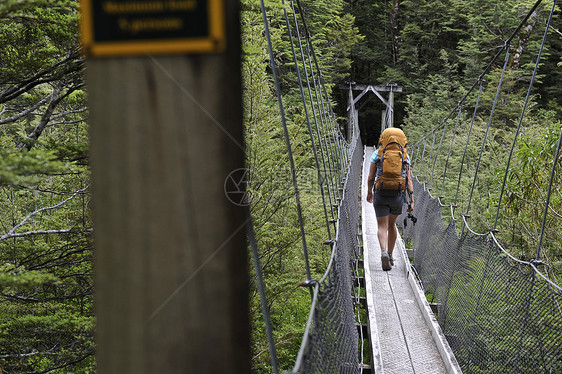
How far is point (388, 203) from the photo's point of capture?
417 cm

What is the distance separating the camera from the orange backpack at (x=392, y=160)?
3992 millimetres

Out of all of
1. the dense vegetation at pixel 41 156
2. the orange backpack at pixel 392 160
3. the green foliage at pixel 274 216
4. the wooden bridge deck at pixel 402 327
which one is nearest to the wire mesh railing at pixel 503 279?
the wooden bridge deck at pixel 402 327

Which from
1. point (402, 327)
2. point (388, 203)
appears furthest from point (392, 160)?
point (402, 327)

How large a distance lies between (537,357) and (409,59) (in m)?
21.6

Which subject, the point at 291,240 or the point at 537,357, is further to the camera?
the point at 291,240

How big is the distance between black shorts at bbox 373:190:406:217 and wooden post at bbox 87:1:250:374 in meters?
3.74

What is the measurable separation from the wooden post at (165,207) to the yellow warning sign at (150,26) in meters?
0.01

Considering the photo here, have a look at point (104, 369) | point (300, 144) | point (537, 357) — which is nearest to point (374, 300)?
point (537, 357)

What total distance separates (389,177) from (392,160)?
6.3 inches

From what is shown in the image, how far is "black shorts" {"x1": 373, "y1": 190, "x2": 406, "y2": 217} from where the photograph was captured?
4137 millimetres

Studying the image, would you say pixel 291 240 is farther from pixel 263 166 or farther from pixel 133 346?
pixel 133 346

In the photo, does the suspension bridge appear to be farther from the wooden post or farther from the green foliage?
the green foliage

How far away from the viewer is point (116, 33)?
0.50 m

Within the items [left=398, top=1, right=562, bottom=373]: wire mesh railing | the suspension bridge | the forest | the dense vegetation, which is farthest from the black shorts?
the dense vegetation
